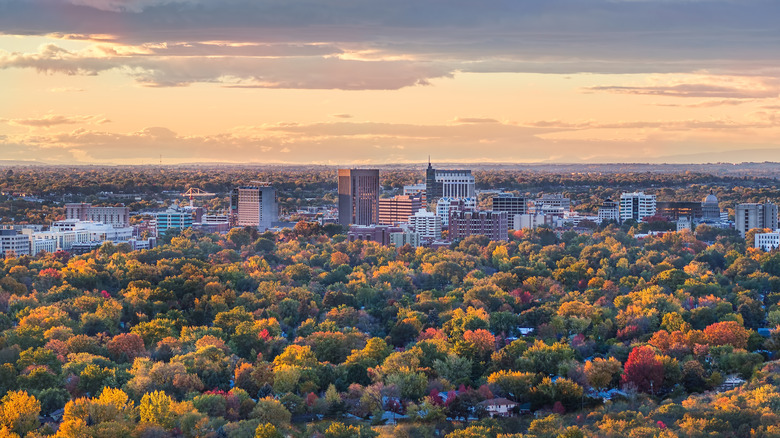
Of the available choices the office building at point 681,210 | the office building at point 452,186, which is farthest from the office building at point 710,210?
the office building at point 452,186

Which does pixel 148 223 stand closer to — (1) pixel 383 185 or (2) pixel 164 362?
(2) pixel 164 362

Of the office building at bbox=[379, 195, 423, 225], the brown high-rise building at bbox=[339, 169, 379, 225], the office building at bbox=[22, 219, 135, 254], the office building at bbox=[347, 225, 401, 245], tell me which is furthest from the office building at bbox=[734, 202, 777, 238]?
the office building at bbox=[22, 219, 135, 254]

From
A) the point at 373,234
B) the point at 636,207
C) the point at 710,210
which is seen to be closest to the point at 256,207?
the point at 373,234

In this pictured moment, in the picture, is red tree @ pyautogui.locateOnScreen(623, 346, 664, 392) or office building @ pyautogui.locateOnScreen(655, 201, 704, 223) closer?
red tree @ pyautogui.locateOnScreen(623, 346, 664, 392)

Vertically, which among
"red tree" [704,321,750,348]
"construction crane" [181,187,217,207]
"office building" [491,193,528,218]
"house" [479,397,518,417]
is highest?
"office building" [491,193,528,218]

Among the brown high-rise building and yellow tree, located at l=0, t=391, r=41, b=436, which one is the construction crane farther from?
A: yellow tree, located at l=0, t=391, r=41, b=436

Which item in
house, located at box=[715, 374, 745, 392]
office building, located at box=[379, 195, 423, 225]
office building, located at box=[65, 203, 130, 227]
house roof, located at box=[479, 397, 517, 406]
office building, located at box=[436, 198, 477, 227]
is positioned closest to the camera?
house roof, located at box=[479, 397, 517, 406]

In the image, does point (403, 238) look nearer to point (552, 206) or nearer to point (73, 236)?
point (73, 236)
